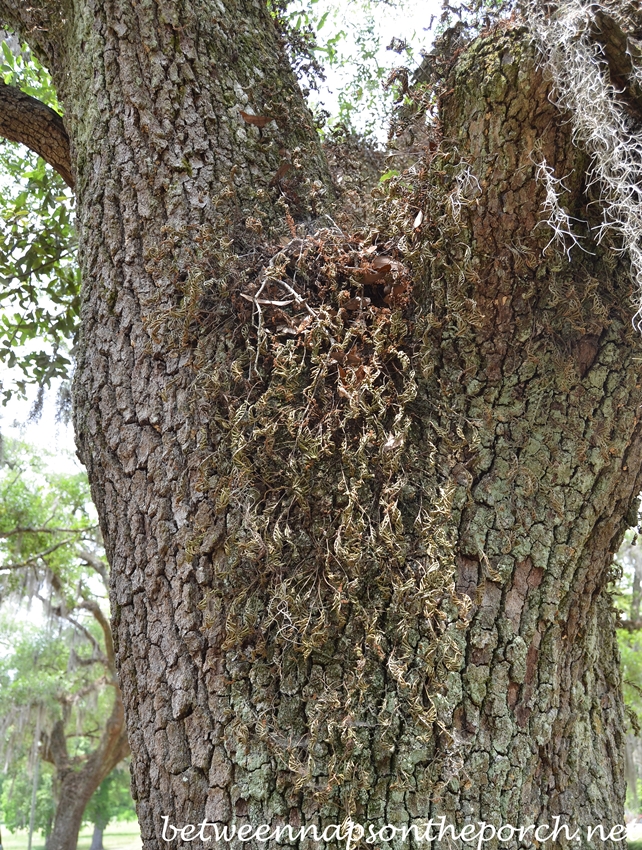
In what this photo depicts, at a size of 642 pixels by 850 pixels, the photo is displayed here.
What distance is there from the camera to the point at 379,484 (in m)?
1.32

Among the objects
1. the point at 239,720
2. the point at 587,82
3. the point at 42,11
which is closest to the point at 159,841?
the point at 239,720

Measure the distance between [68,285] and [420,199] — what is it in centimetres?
274

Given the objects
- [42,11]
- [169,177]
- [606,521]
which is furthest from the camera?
[42,11]

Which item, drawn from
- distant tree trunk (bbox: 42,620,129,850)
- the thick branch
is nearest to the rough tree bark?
the thick branch

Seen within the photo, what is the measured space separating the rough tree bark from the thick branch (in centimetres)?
72

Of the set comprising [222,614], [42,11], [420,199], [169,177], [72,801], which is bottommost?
[72,801]

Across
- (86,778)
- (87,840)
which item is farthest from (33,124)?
(87,840)

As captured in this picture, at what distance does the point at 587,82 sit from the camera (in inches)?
49.1

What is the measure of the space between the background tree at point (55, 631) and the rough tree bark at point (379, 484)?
19.5 feet

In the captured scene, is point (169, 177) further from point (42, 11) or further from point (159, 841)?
point (159, 841)

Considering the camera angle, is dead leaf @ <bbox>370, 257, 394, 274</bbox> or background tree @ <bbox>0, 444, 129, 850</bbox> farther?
background tree @ <bbox>0, 444, 129, 850</bbox>

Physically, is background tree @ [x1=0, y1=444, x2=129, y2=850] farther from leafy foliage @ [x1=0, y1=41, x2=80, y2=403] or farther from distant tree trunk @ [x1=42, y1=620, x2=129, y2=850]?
leafy foliage @ [x1=0, y1=41, x2=80, y2=403]

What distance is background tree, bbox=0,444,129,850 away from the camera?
8.27 metres

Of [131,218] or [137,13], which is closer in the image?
[131,218]
